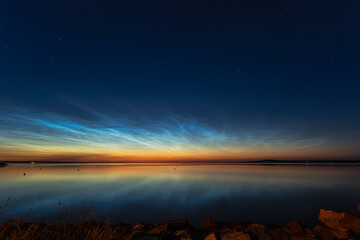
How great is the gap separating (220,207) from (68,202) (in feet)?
52.3

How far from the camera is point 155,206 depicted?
19.1 metres

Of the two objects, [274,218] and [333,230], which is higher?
[333,230]

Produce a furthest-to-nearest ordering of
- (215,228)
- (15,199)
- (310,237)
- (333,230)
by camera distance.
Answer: (15,199) < (215,228) < (333,230) < (310,237)

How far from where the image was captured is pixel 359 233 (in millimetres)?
8070

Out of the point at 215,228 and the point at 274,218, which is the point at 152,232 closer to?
the point at 215,228

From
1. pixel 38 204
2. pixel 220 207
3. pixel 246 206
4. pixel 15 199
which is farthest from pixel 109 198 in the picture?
pixel 246 206

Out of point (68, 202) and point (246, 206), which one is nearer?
point (246, 206)

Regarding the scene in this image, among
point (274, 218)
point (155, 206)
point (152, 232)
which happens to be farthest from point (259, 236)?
point (155, 206)

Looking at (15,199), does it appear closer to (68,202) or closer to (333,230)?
(68,202)

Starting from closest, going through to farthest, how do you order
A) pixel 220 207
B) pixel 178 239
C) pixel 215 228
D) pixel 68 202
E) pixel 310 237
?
pixel 310 237 → pixel 178 239 → pixel 215 228 → pixel 220 207 → pixel 68 202

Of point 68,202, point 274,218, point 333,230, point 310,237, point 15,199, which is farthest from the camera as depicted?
point 15,199

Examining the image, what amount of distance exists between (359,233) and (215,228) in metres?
6.27

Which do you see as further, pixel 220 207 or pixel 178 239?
pixel 220 207

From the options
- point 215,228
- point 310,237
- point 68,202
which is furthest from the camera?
point 68,202
